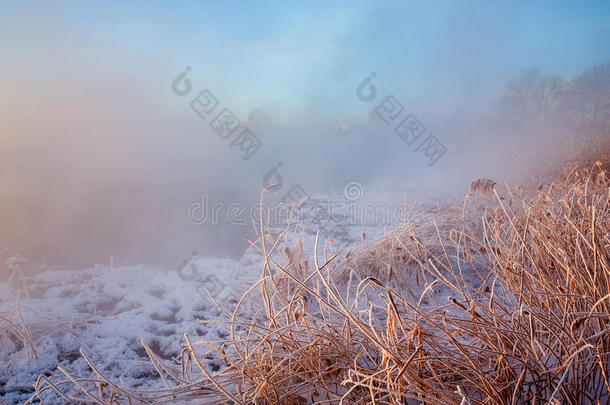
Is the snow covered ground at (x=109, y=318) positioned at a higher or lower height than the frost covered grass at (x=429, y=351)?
higher

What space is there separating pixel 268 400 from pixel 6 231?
11.9m

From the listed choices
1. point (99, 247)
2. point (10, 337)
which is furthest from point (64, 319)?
point (99, 247)

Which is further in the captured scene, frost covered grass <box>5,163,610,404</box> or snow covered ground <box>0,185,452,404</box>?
snow covered ground <box>0,185,452,404</box>

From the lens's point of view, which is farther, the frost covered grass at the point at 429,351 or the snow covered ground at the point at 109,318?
the snow covered ground at the point at 109,318

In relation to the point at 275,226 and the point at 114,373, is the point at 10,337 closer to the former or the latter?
the point at 114,373

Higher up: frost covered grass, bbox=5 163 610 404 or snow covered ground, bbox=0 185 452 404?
snow covered ground, bbox=0 185 452 404

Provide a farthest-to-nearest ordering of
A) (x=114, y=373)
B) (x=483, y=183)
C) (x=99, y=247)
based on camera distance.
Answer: (x=99, y=247), (x=483, y=183), (x=114, y=373)

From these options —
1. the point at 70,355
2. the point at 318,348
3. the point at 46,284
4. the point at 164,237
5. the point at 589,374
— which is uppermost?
the point at 164,237

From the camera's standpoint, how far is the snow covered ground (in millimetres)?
1719

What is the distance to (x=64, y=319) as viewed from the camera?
2.16 metres

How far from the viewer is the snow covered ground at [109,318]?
1.72 m

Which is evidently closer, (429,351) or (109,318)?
(429,351)

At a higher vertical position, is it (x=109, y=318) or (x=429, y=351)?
(x=109, y=318)

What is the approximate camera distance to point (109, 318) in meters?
2.30
